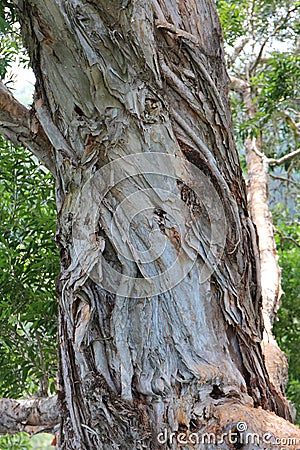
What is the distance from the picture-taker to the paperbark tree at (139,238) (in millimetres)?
1187

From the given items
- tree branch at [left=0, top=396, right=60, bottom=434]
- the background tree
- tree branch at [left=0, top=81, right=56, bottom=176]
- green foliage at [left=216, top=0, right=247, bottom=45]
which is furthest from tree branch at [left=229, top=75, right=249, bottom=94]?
tree branch at [left=0, top=396, right=60, bottom=434]

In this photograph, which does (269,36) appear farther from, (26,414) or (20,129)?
(26,414)

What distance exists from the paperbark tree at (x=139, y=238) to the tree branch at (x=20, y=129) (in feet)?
0.52

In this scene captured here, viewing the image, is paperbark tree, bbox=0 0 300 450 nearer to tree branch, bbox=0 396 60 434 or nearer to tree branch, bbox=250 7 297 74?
tree branch, bbox=0 396 60 434

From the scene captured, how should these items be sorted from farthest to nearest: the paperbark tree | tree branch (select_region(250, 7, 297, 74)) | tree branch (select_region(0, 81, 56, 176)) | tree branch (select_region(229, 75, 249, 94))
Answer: tree branch (select_region(250, 7, 297, 74))
tree branch (select_region(229, 75, 249, 94))
tree branch (select_region(0, 81, 56, 176))
the paperbark tree

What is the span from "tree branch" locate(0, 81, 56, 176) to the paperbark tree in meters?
0.16

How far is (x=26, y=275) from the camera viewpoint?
196 centimetres

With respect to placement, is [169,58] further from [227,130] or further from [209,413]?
[209,413]

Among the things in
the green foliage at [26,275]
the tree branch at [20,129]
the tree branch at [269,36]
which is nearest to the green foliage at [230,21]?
the tree branch at [269,36]

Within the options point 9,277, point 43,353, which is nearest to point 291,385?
point 43,353

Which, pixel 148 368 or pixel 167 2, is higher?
pixel 167 2

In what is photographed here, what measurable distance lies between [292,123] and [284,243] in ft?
2.74

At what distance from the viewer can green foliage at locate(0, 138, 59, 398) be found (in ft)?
6.34

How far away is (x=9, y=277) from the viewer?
1.94m
